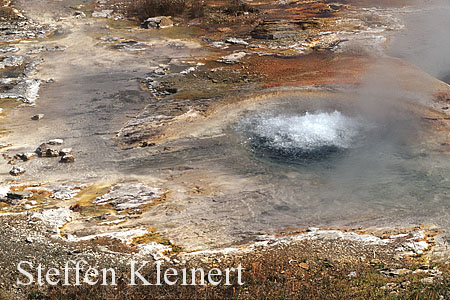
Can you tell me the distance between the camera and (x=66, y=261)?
6379 mm

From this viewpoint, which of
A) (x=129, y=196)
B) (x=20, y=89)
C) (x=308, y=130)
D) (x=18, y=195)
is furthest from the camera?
(x=20, y=89)

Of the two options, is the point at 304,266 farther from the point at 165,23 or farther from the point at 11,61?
the point at 165,23

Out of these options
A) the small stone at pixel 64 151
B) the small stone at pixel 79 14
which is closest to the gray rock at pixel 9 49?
the small stone at pixel 79 14

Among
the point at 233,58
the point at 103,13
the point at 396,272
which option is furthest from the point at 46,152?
the point at 103,13

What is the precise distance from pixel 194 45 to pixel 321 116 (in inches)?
318

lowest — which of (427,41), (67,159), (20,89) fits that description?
(67,159)

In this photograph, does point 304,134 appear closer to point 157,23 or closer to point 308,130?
point 308,130

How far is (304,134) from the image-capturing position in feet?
35.5

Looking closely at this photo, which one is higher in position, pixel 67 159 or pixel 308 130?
pixel 308 130

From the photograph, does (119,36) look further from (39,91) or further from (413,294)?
(413,294)

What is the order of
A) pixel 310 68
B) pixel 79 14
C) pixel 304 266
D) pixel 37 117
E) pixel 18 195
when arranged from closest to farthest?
pixel 304 266, pixel 18 195, pixel 37 117, pixel 310 68, pixel 79 14

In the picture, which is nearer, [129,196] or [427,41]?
[129,196]

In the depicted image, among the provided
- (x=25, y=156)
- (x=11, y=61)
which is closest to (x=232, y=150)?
(x=25, y=156)

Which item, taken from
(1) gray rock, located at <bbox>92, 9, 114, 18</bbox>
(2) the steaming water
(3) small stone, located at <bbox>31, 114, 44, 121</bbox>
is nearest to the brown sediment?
(2) the steaming water
